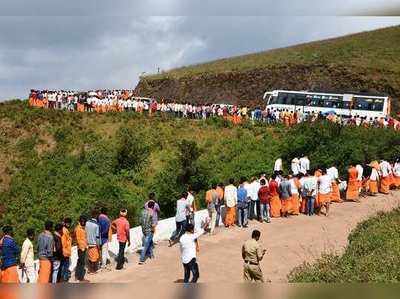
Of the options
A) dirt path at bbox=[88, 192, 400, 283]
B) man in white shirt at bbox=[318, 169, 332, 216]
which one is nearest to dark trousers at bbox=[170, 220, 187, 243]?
dirt path at bbox=[88, 192, 400, 283]

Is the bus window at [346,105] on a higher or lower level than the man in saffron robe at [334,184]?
higher

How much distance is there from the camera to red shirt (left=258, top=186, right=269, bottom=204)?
539 inches

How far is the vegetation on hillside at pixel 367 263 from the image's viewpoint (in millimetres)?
5645

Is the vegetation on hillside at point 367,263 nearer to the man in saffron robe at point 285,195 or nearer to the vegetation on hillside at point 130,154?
the man in saffron robe at point 285,195

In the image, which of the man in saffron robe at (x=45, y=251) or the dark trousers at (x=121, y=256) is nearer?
the man in saffron robe at (x=45, y=251)

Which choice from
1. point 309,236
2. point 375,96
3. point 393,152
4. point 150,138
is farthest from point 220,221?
point 375,96

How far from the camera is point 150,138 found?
98.0 ft

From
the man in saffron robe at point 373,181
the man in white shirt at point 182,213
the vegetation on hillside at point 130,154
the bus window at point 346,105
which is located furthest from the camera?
the bus window at point 346,105

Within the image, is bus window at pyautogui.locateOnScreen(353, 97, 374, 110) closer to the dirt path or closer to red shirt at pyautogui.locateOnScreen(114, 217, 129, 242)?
the dirt path

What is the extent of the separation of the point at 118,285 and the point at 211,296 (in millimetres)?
473

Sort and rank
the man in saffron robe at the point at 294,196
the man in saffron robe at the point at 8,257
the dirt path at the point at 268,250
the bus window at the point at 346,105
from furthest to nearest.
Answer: the bus window at the point at 346,105 → the man in saffron robe at the point at 294,196 → the dirt path at the point at 268,250 → the man in saffron robe at the point at 8,257

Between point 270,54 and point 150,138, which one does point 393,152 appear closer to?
point 150,138

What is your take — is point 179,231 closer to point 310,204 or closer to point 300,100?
point 310,204

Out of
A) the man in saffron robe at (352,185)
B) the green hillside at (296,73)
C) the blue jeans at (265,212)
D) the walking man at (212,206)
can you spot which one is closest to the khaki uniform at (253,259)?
the walking man at (212,206)
